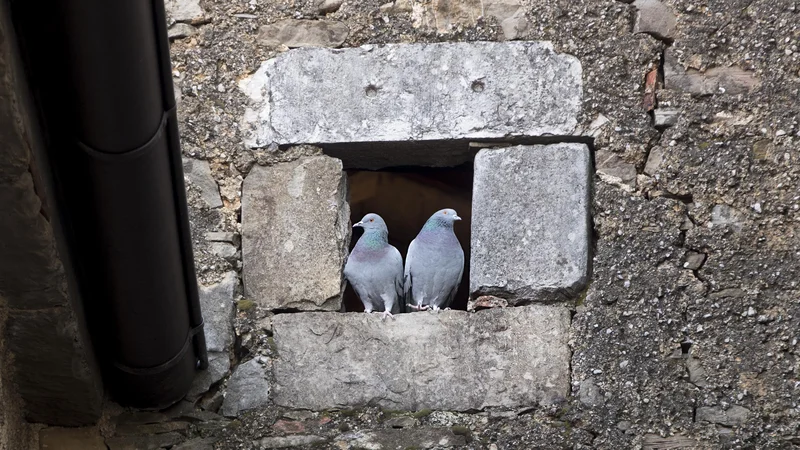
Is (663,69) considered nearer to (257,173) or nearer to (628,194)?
(628,194)

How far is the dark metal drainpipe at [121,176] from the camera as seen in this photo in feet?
7.96

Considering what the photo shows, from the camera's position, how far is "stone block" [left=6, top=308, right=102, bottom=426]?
2871 mm

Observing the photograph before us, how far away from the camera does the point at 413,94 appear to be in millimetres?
3805

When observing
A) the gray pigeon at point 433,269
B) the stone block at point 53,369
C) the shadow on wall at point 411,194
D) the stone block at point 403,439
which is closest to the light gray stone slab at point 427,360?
the stone block at point 403,439

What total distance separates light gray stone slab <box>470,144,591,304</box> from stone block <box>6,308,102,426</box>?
1.43 meters

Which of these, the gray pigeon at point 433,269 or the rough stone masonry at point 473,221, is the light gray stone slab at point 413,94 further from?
the gray pigeon at point 433,269

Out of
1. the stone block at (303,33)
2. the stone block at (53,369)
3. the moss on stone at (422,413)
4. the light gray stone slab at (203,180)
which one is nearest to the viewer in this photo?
the stone block at (53,369)

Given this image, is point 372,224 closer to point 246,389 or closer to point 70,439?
point 246,389

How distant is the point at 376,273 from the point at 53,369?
1.26m

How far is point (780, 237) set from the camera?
3488mm

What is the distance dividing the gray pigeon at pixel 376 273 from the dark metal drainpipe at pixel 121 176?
0.70 meters

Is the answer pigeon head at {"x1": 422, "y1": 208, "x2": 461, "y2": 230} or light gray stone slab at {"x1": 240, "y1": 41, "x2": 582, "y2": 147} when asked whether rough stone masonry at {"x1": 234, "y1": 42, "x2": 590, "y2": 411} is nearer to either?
light gray stone slab at {"x1": 240, "y1": 41, "x2": 582, "y2": 147}

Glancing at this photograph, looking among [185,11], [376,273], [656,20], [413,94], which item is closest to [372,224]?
[376,273]

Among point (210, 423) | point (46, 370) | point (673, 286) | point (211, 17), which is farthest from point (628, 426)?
point (211, 17)
